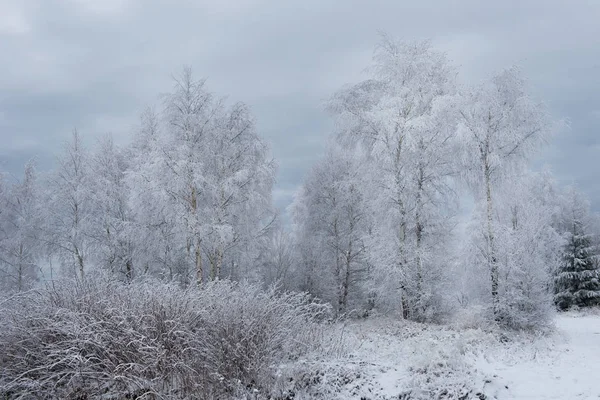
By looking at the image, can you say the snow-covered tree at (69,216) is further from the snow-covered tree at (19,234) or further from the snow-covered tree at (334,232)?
the snow-covered tree at (334,232)

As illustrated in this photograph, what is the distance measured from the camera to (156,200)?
61.3 feet

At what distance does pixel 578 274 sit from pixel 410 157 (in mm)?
16239

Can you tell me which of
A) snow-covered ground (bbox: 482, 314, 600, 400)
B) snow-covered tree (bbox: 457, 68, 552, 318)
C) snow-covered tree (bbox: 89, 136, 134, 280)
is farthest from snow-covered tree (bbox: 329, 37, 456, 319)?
snow-covered tree (bbox: 89, 136, 134, 280)

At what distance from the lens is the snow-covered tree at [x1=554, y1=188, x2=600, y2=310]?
27656mm

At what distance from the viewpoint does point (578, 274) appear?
90.7 ft

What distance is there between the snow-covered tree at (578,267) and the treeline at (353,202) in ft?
12.6

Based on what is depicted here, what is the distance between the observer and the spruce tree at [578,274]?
90.6 ft

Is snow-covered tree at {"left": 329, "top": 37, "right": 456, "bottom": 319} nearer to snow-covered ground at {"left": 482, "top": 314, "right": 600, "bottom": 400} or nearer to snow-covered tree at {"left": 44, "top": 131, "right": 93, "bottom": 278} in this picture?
snow-covered ground at {"left": 482, "top": 314, "right": 600, "bottom": 400}

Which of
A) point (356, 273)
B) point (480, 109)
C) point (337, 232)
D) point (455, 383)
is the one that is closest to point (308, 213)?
point (337, 232)

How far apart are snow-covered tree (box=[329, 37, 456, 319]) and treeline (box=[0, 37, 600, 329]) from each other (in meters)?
0.05

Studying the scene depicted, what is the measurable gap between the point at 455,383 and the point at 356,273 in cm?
1687

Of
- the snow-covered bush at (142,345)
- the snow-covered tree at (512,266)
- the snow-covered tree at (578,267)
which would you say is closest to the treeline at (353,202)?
the snow-covered tree at (512,266)

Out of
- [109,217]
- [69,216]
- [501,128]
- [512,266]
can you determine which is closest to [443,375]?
[512,266]

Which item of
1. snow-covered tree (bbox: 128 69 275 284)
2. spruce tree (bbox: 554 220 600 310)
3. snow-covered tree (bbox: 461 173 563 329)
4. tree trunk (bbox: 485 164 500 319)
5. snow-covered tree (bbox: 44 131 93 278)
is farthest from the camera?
spruce tree (bbox: 554 220 600 310)
